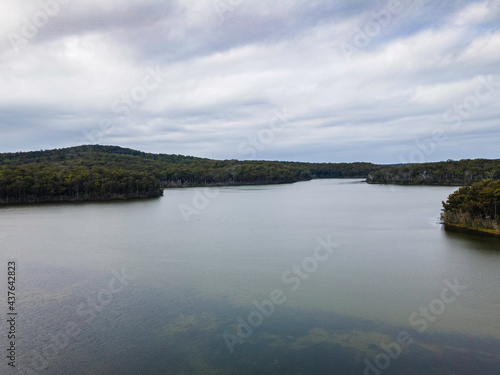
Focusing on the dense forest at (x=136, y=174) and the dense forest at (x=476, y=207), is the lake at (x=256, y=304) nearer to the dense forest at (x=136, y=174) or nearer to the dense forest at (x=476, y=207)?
the dense forest at (x=476, y=207)

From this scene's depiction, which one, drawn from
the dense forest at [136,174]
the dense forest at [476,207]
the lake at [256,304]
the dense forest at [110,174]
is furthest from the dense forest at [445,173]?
the lake at [256,304]

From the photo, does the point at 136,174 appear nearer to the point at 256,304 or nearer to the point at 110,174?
the point at 110,174

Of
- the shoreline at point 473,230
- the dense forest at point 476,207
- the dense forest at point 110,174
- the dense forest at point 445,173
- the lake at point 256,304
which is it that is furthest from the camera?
the dense forest at point 445,173

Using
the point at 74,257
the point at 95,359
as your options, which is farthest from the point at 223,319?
the point at 74,257

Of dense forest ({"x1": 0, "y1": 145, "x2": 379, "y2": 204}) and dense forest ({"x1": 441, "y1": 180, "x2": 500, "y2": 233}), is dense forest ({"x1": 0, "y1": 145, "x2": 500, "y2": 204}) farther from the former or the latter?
dense forest ({"x1": 441, "y1": 180, "x2": 500, "y2": 233})

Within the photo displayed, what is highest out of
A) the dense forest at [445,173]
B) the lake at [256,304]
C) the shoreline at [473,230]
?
the dense forest at [445,173]

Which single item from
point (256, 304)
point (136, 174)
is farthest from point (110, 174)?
point (256, 304)

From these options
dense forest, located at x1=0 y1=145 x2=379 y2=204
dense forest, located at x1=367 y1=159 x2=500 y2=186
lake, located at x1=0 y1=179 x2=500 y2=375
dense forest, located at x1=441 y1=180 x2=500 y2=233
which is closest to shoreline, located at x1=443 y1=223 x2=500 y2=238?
dense forest, located at x1=441 y1=180 x2=500 y2=233
